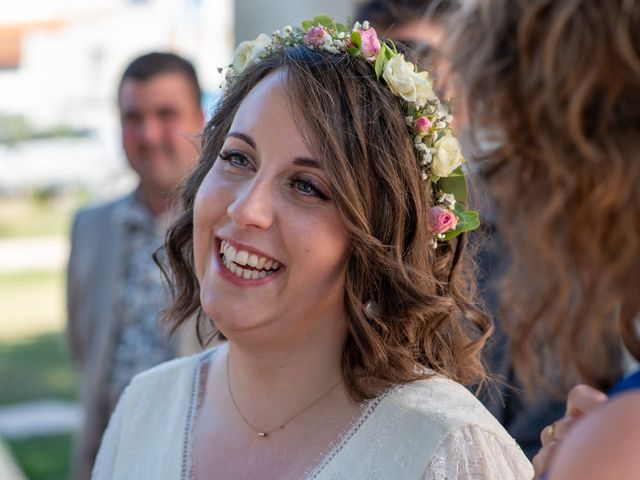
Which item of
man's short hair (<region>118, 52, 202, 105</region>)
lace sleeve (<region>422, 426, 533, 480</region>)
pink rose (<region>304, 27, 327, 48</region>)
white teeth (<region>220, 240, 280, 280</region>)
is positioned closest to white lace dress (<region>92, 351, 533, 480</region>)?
lace sleeve (<region>422, 426, 533, 480</region>)

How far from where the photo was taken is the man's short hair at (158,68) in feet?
15.3

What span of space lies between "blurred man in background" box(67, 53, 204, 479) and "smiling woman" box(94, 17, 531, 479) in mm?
1776

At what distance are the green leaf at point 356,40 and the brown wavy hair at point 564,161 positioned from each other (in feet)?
3.36

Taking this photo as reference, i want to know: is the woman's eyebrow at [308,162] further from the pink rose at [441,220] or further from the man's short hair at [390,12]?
the man's short hair at [390,12]

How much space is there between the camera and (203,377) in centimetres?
278

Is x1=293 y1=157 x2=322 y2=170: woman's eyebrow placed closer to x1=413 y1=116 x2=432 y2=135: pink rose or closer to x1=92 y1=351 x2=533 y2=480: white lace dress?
x1=413 y1=116 x2=432 y2=135: pink rose

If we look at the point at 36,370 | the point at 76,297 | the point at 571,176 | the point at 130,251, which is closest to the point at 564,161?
the point at 571,176

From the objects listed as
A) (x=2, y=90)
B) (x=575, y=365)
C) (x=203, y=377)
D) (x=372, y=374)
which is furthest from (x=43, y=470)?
(x=2, y=90)

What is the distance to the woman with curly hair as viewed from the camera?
129cm

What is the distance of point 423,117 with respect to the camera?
→ 7.94 ft

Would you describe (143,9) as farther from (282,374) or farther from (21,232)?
(282,374)

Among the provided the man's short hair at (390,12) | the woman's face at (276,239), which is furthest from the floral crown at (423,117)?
the man's short hair at (390,12)

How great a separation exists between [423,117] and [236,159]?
18.4 inches

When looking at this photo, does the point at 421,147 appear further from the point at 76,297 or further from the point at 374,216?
the point at 76,297
